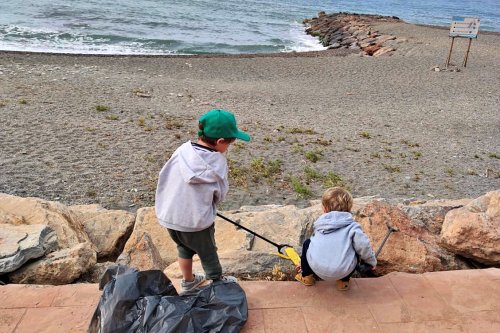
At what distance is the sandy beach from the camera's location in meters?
8.51

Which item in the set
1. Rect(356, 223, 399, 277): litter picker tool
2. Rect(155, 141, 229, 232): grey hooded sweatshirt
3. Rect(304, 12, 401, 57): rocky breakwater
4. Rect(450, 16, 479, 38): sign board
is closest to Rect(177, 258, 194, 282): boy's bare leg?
Rect(155, 141, 229, 232): grey hooded sweatshirt

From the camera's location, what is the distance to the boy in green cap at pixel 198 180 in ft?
10.2

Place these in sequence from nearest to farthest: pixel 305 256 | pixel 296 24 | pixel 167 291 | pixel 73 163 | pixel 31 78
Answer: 1. pixel 167 291
2. pixel 305 256
3. pixel 73 163
4. pixel 31 78
5. pixel 296 24

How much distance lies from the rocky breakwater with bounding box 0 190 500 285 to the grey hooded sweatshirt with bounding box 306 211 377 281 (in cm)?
62

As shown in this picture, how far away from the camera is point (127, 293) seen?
9.92 feet

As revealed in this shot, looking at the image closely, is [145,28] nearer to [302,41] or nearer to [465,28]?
[302,41]

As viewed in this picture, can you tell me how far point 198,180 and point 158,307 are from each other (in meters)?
0.88

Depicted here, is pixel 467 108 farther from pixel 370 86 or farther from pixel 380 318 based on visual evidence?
pixel 380 318

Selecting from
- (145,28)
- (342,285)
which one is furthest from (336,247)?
(145,28)

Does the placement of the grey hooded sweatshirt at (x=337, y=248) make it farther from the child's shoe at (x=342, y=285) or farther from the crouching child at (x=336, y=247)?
the child's shoe at (x=342, y=285)

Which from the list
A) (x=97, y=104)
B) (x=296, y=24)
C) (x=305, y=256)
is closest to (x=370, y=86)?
(x=97, y=104)

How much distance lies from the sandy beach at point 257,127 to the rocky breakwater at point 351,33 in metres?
8.78

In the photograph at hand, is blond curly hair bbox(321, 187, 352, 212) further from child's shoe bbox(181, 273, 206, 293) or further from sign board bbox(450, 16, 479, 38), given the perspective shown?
sign board bbox(450, 16, 479, 38)

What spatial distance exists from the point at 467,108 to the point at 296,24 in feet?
106
